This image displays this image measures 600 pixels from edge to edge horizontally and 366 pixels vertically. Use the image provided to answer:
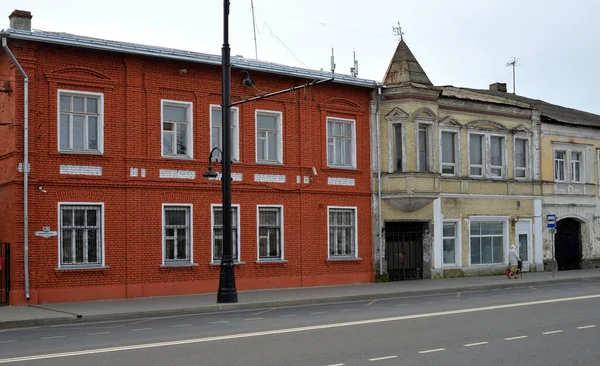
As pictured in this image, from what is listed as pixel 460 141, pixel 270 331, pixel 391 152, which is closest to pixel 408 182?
pixel 391 152

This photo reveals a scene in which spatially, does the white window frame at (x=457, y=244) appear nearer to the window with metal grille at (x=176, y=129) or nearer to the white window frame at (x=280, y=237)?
the white window frame at (x=280, y=237)

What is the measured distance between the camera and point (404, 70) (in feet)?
97.8

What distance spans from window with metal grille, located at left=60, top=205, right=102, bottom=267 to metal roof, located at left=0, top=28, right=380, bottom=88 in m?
4.69

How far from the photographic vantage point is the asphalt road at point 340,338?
452 inches

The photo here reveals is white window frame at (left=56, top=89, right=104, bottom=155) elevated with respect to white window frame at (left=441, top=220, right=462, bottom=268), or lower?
elevated

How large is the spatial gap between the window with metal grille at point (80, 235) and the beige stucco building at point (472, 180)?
1078 centimetres

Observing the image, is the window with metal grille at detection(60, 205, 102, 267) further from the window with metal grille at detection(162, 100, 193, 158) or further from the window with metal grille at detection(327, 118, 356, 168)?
the window with metal grille at detection(327, 118, 356, 168)

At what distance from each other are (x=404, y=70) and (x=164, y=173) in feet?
34.9

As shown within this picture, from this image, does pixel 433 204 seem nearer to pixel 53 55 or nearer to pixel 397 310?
pixel 397 310

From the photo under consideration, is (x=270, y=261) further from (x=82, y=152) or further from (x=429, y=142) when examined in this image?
(x=429, y=142)

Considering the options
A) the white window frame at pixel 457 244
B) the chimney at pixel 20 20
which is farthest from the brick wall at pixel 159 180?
the white window frame at pixel 457 244

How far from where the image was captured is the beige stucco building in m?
29.4

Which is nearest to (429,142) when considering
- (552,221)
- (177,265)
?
(552,221)

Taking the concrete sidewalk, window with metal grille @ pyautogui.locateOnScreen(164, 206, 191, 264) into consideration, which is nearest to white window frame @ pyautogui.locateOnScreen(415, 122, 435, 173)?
the concrete sidewalk
